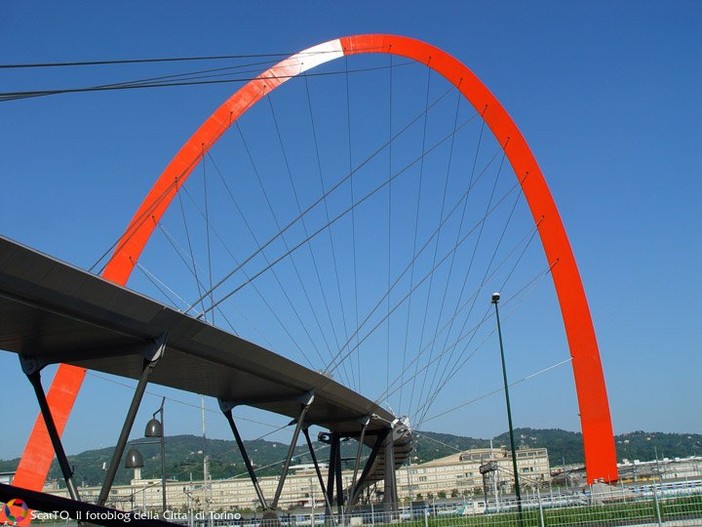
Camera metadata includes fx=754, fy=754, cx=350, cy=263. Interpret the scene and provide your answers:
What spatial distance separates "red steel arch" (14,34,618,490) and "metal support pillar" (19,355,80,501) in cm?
1147

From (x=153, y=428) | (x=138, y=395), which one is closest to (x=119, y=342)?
(x=138, y=395)

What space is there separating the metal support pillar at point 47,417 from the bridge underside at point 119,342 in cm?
2

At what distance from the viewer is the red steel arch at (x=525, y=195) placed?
31.7m

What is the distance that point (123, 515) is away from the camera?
3.30 metres

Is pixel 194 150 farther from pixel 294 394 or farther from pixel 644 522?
pixel 644 522

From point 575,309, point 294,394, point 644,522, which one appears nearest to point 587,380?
point 575,309

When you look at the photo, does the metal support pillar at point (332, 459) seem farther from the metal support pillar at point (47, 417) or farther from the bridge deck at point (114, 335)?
the metal support pillar at point (47, 417)

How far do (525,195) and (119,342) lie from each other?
24.2 m

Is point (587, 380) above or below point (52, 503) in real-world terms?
above

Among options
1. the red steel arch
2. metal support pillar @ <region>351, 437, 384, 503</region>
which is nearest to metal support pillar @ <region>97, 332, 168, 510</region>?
the red steel arch

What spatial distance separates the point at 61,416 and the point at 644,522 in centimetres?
2205

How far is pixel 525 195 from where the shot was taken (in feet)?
121

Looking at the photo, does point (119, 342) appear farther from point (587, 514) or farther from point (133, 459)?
point (587, 514)

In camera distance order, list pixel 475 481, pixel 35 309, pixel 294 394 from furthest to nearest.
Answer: pixel 475 481, pixel 294 394, pixel 35 309
